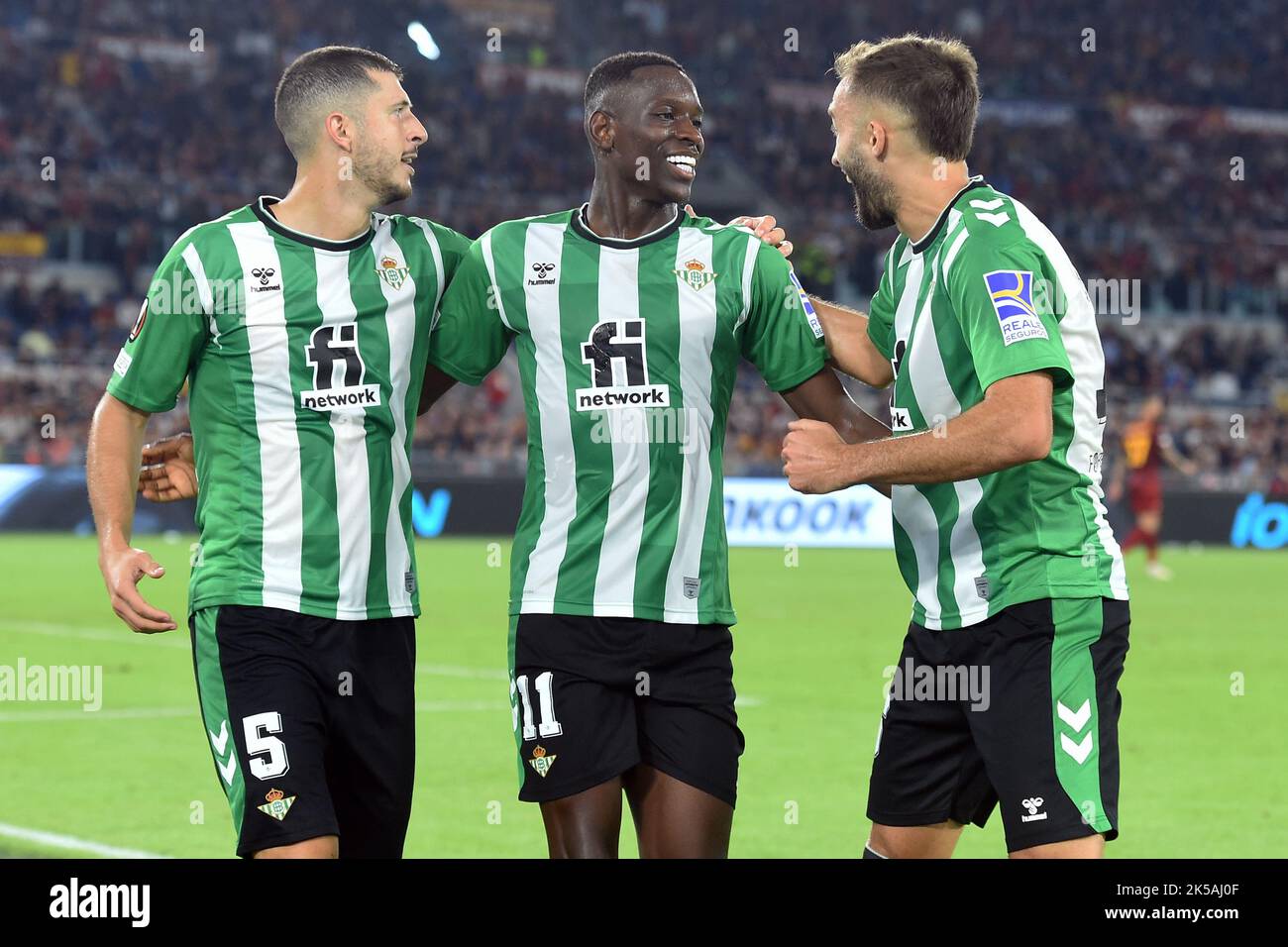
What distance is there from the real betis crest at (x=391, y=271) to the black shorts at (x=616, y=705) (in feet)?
3.09

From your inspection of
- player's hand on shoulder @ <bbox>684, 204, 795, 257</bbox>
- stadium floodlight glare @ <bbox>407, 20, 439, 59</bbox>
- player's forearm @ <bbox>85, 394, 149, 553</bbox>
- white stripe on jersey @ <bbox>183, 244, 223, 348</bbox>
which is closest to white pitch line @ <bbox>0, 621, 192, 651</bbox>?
stadium floodlight glare @ <bbox>407, 20, 439, 59</bbox>

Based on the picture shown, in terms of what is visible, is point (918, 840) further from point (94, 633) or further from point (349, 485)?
point (94, 633)

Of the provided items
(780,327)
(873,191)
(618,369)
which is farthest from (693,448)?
(873,191)

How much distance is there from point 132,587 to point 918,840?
200 cm

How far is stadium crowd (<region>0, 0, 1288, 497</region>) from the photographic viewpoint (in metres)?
28.2

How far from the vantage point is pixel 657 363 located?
451 centimetres

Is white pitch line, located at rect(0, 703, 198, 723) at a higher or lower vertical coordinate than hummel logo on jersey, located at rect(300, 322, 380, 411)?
lower

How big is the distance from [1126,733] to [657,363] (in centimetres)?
613

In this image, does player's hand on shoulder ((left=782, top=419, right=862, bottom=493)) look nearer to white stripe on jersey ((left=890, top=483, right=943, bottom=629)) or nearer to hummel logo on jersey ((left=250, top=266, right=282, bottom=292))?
white stripe on jersey ((left=890, top=483, right=943, bottom=629))

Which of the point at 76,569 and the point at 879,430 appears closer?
the point at 879,430
